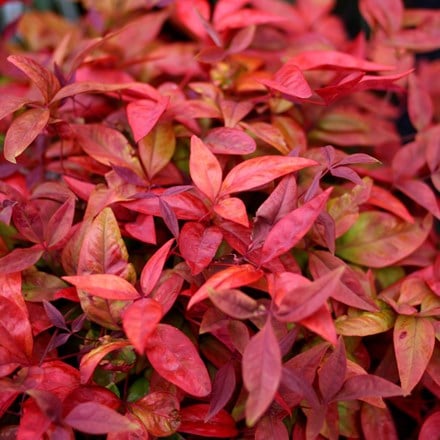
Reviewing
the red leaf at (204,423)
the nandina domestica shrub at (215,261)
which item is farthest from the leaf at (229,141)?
the red leaf at (204,423)

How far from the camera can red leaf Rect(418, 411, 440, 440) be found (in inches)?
28.9

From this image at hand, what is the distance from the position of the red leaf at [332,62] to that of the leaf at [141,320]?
0.41 metres

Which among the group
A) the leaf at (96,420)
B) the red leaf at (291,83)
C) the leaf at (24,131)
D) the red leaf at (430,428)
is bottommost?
the red leaf at (430,428)

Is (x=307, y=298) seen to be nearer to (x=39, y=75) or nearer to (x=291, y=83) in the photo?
(x=291, y=83)

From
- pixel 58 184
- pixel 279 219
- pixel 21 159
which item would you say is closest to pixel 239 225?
pixel 279 219

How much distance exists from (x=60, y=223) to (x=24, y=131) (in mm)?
124

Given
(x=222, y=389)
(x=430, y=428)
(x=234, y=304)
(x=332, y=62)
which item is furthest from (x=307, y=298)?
(x=332, y=62)

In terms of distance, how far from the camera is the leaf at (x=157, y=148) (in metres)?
0.83

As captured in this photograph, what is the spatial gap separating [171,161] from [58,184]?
17cm

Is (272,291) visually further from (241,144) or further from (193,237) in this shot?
(241,144)

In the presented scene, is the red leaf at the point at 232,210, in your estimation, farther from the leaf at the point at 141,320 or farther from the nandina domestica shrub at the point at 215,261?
the leaf at the point at 141,320

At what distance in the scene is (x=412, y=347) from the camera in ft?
2.35

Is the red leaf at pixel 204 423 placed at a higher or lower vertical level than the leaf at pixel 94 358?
lower

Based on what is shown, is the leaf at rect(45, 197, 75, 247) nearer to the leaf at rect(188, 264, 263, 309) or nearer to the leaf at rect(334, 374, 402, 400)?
the leaf at rect(188, 264, 263, 309)
